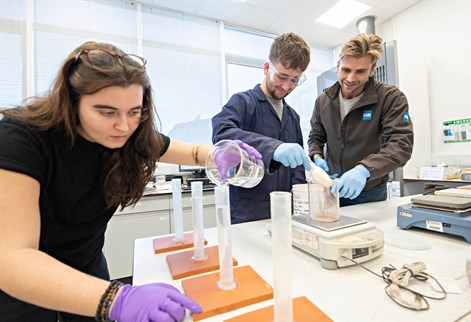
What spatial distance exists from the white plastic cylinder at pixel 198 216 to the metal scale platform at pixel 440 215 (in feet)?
3.01

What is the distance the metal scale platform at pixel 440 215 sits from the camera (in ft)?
3.10

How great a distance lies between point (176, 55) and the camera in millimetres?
3439

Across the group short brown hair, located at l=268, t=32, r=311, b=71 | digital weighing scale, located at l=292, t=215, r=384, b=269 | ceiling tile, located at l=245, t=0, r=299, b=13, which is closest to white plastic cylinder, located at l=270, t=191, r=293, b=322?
digital weighing scale, located at l=292, t=215, r=384, b=269

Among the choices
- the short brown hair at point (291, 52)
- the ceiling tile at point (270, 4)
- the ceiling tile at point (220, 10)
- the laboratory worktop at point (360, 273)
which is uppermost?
the ceiling tile at point (220, 10)

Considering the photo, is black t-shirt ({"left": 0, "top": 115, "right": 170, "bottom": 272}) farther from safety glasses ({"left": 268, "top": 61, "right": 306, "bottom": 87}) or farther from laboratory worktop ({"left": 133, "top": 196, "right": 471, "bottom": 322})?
safety glasses ({"left": 268, "top": 61, "right": 306, "bottom": 87})

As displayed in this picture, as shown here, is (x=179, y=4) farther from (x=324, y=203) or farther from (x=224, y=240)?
(x=224, y=240)

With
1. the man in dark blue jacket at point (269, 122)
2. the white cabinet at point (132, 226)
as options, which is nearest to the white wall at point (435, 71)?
the man in dark blue jacket at point (269, 122)

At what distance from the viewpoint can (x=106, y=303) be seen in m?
0.49

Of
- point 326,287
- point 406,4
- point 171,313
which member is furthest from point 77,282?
point 406,4

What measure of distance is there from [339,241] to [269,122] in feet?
2.79

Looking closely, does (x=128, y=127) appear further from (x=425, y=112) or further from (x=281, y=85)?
(x=425, y=112)

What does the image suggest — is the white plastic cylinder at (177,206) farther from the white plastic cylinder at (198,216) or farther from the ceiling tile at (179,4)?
the ceiling tile at (179,4)

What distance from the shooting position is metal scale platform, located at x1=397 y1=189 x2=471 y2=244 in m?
0.95

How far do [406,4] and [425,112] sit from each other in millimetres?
1506
